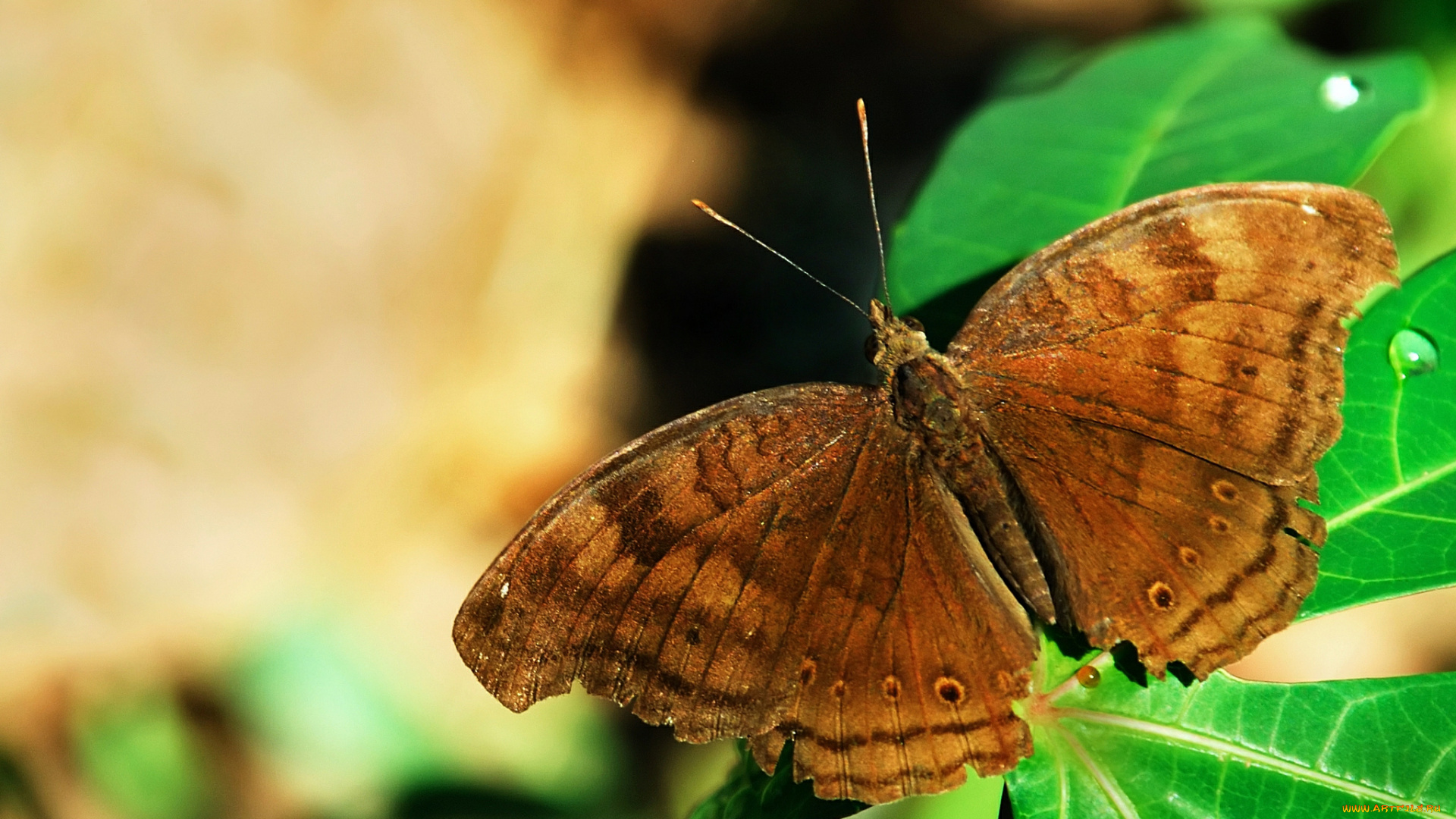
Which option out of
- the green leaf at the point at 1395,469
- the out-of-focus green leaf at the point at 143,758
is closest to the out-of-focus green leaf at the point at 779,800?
the green leaf at the point at 1395,469

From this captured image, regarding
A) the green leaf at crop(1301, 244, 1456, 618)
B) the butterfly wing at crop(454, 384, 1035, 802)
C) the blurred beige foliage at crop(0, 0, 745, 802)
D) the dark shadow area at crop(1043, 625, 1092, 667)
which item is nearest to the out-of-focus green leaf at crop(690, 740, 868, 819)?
the butterfly wing at crop(454, 384, 1035, 802)

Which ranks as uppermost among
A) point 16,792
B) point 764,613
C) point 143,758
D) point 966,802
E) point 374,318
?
point 764,613

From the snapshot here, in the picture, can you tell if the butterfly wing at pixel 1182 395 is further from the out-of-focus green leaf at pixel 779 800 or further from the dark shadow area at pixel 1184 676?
the out-of-focus green leaf at pixel 779 800

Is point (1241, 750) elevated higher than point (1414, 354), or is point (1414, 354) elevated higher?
point (1414, 354)

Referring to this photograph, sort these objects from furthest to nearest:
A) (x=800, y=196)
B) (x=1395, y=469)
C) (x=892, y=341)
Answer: (x=800, y=196), (x=892, y=341), (x=1395, y=469)

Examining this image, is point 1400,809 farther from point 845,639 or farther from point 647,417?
point 647,417

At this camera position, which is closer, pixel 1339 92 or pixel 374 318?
pixel 1339 92

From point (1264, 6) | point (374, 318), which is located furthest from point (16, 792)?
point (1264, 6)

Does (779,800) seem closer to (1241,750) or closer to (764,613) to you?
(764,613)
